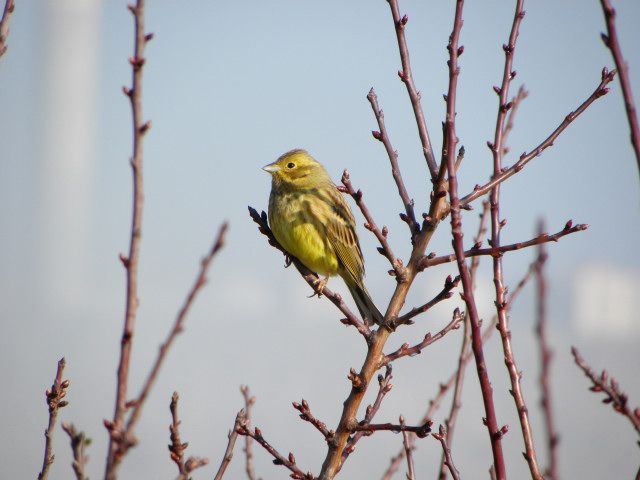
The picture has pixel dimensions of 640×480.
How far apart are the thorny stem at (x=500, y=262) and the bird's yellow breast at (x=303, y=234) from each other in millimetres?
2510

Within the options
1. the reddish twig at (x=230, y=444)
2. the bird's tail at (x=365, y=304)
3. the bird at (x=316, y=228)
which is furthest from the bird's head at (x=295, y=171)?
the reddish twig at (x=230, y=444)

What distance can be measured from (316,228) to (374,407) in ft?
8.95

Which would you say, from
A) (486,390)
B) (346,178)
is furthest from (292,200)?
(486,390)

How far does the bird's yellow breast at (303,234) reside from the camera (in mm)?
5188

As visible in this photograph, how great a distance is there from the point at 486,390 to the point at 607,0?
3.08 ft

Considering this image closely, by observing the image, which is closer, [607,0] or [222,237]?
[222,237]

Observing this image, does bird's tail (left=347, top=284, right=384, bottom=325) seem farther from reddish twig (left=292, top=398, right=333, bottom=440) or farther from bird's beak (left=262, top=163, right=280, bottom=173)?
reddish twig (left=292, top=398, right=333, bottom=440)

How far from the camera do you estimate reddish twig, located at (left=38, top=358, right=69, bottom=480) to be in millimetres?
2109

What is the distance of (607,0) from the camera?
1617 mm

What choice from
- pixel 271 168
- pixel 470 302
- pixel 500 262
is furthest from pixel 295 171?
pixel 470 302

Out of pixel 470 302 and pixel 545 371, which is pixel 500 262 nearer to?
pixel 545 371

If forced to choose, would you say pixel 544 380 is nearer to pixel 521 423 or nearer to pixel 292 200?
pixel 521 423

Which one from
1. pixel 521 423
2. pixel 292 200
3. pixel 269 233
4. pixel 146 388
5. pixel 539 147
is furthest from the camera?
pixel 292 200

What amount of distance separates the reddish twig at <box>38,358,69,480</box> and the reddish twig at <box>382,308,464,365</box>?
1.05 meters
